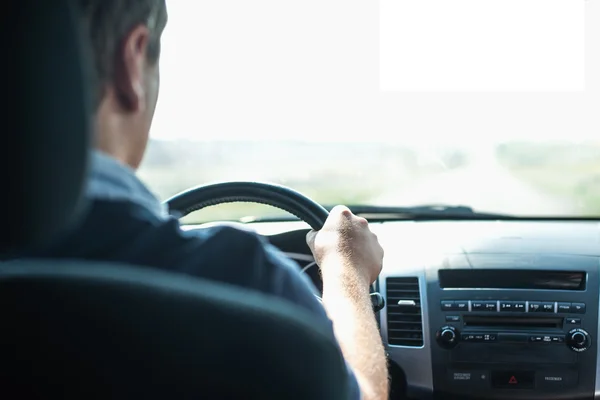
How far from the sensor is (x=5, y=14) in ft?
3.88

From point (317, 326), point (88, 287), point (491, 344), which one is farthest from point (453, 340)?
point (88, 287)

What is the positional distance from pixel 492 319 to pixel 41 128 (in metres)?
2.76

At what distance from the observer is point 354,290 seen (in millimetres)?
2002

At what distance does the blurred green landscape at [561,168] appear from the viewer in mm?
4543

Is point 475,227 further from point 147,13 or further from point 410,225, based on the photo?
point 147,13

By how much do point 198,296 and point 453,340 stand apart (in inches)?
97.0

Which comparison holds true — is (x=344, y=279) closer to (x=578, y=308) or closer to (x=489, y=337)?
(x=489, y=337)

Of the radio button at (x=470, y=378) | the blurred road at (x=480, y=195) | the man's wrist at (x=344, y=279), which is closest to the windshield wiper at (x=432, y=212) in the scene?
the blurred road at (x=480, y=195)

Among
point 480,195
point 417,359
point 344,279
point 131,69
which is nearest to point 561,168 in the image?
point 480,195

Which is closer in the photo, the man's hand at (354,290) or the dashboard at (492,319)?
the man's hand at (354,290)

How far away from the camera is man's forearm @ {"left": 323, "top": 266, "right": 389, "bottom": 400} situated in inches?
69.2

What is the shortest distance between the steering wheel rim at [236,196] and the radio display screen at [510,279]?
124cm

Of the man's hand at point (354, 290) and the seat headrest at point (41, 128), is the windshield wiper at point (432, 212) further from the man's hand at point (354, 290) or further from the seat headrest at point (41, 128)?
the seat headrest at point (41, 128)

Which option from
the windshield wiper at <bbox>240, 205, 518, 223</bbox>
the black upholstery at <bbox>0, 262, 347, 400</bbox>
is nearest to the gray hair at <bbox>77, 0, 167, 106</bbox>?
the black upholstery at <bbox>0, 262, 347, 400</bbox>
